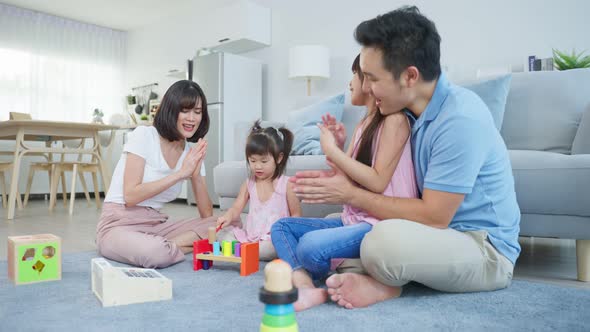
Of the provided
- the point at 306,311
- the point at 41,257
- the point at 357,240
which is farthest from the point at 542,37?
the point at 41,257

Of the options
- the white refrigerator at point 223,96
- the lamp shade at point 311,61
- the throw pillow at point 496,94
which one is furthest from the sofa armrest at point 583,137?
the white refrigerator at point 223,96

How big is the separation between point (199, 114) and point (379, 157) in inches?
34.8

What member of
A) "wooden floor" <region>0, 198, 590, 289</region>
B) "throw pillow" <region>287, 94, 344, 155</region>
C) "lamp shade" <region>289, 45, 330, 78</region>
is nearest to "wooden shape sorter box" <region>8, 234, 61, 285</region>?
"wooden floor" <region>0, 198, 590, 289</region>

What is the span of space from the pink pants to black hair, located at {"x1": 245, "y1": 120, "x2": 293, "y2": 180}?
384mm

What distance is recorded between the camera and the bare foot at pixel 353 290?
1055mm

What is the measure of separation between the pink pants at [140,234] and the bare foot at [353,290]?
0.78 metres

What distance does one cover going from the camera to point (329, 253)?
3.89 ft

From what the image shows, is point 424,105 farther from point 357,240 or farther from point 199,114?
point 199,114

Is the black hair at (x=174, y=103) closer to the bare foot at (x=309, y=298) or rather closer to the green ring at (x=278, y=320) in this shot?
the bare foot at (x=309, y=298)

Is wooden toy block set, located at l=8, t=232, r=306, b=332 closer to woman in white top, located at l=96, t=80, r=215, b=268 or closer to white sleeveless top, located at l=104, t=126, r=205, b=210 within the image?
woman in white top, located at l=96, t=80, r=215, b=268

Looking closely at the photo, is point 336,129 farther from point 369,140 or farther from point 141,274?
point 141,274

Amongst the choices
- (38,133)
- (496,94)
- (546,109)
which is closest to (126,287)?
(496,94)

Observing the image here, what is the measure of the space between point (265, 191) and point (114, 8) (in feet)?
15.4

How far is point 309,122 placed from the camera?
2666 millimetres
